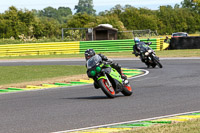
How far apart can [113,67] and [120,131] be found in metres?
4.71

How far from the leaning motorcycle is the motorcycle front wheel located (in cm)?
1029

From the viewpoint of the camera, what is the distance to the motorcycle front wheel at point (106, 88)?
10.7 m

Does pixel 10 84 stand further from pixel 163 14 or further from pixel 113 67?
pixel 163 14

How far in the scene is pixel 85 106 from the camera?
32.2 ft

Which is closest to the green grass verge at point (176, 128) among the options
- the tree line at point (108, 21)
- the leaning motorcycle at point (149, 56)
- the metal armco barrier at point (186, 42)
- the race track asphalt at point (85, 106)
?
the race track asphalt at point (85, 106)

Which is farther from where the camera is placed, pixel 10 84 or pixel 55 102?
pixel 10 84

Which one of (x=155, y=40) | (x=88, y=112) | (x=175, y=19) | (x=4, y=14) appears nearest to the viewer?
(x=88, y=112)

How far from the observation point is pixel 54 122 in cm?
788

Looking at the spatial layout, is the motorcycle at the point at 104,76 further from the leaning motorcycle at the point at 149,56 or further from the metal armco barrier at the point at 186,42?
the metal armco barrier at the point at 186,42

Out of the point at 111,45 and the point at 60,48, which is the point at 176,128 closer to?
the point at 111,45

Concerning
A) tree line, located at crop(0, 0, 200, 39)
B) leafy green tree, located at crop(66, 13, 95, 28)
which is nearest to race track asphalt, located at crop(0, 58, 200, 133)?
tree line, located at crop(0, 0, 200, 39)

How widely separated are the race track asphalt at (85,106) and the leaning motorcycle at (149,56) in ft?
22.9

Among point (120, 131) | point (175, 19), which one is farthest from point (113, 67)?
point (175, 19)

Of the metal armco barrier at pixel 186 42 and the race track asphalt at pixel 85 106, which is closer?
the race track asphalt at pixel 85 106
